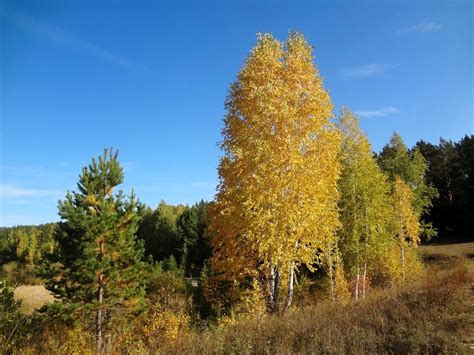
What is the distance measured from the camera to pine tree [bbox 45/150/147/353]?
20.4 metres

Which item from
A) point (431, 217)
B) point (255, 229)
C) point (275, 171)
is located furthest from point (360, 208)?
point (431, 217)

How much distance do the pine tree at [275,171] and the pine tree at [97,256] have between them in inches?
386

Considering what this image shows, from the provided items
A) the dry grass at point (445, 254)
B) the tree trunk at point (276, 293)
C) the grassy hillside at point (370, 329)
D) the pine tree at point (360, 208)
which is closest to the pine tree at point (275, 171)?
the tree trunk at point (276, 293)

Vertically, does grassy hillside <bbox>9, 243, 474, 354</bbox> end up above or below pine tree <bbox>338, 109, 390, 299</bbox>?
below

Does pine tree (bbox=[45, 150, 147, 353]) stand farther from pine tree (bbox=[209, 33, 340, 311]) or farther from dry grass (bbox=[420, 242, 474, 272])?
dry grass (bbox=[420, 242, 474, 272])

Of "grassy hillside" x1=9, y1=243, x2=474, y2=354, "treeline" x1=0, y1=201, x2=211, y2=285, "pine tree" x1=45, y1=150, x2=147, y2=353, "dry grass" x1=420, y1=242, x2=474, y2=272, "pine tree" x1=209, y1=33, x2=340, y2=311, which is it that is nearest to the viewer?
"grassy hillside" x1=9, y1=243, x2=474, y2=354

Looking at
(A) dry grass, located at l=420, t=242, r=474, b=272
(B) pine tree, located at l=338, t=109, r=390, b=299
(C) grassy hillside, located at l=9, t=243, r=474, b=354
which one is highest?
(B) pine tree, located at l=338, t=109, r=390, b=299

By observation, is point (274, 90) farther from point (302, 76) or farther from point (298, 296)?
point (298, 296)

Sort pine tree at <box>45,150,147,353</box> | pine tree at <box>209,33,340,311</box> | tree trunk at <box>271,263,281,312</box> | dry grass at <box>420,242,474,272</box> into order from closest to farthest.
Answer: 1. pine tree at <box>209,33,340,311</box>
2. tree trunk at <box>271,263,281,312</box>
3. pine tree at <box>45,150,147,353</box>
4. dry grass at <box>420,242,474,272</box>

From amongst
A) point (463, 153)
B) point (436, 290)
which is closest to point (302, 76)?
point (436, 290)

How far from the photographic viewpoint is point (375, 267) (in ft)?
91.4

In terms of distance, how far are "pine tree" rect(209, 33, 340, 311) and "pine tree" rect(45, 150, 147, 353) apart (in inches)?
386

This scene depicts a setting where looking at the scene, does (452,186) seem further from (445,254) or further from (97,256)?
(97,256)

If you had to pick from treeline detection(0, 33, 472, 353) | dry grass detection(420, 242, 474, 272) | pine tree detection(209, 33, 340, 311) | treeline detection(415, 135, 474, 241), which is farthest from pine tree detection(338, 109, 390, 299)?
treeline detection(415, 135, 474, 241)
